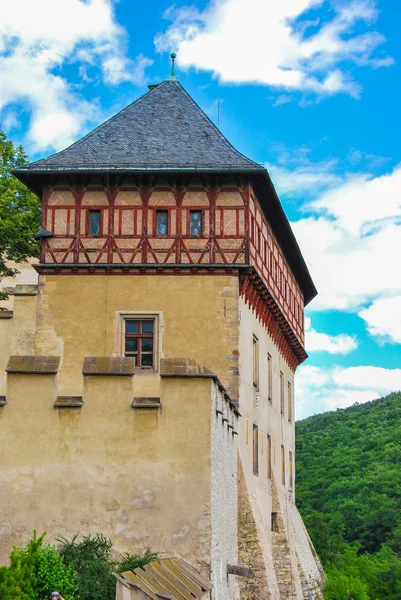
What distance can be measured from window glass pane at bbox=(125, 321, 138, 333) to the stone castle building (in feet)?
0.25

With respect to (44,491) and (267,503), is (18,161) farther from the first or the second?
(44,491)

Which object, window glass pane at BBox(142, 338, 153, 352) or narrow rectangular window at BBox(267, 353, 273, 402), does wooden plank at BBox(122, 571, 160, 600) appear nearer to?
window glass pane at BBox(142, 338, 153, 352)

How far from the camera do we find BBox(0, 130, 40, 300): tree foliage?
30.2 meters

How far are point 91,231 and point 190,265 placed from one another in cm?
289

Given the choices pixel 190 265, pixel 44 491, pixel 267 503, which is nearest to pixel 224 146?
pixel 190 265

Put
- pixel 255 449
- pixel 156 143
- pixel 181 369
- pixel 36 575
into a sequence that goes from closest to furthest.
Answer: pixel 36 575
pixel 181 369
pixel 156 143
pixel 255 449

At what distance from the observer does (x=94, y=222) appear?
2625 centimetres

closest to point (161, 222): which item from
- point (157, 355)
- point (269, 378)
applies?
point (157, 355)

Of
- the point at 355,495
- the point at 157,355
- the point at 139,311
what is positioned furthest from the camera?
the point at 355,495

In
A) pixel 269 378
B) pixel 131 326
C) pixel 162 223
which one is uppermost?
pixel 162 223

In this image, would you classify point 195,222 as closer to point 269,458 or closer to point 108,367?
point 269,458

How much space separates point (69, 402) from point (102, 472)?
4.12ft

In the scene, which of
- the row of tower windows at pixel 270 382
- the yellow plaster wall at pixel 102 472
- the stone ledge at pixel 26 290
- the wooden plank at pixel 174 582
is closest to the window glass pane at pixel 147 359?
the stone ledge at pixel 26 290

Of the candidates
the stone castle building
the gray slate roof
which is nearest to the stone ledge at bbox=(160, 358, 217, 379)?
the stone castle building
